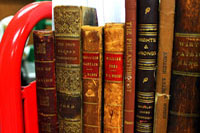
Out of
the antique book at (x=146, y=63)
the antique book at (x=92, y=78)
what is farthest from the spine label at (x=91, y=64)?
the antique book at (x=146, y=63)

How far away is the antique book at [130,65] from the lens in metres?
0.49

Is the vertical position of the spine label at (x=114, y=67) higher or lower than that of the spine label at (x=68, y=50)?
lower

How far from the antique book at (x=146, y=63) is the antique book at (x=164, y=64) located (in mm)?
12

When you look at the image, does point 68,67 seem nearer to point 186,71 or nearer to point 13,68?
point 13,68

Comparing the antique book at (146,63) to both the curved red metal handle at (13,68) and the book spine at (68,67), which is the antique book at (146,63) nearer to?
the book spine at (68,67)

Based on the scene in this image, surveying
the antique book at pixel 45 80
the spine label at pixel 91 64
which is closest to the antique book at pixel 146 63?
the spine label at pixel 91 64

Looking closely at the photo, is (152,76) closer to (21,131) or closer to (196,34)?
(196,34)

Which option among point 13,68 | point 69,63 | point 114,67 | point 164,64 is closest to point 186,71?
point 164,64

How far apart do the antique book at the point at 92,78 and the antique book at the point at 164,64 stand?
147 mm

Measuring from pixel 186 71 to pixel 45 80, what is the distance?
0.37 meters

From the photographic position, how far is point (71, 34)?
20.7 inches

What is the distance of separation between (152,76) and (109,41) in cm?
14

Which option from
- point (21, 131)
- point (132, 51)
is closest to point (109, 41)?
point (132, 51)

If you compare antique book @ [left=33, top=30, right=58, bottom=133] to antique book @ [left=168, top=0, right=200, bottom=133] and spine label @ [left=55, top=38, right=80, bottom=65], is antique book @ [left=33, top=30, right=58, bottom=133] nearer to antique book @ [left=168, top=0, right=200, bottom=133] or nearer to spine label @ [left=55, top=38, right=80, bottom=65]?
spine label @ [left=55, top=38, right=80, bottom=65]
